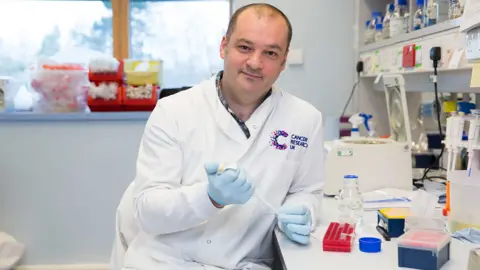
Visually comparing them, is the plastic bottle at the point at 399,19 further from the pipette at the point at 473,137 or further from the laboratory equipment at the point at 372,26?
the pipette at the point at 473,137

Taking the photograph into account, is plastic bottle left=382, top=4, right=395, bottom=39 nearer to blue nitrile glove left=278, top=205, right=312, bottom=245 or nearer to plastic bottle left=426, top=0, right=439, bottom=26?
plastic bottle left=426, top=0, right=439, bottom=26

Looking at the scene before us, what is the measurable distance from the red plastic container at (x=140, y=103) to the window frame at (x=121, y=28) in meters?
0.49

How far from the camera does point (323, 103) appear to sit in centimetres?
340

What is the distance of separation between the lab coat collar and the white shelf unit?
676 mm

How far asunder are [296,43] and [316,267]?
2.27 meters

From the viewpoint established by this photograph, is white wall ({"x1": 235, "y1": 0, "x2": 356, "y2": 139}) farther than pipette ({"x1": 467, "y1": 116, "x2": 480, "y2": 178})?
Yes

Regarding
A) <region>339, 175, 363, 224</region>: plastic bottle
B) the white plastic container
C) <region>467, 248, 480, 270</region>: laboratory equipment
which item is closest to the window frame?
<region>339, 175, 363, 224</region>: plastic bottle

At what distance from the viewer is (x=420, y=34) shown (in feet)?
7.35

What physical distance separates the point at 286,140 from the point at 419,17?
3.45 ft

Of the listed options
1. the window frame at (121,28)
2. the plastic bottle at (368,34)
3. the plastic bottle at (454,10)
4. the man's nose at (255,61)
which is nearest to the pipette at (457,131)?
the plastic bottle at (454,10)

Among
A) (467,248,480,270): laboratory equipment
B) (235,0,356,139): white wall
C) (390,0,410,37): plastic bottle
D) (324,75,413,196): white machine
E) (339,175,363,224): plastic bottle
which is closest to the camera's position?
(467,248,480,270): laboratory equipment

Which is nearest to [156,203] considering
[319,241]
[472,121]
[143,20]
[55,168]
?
[319,241]

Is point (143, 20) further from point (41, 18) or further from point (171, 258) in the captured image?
point (171, 258)

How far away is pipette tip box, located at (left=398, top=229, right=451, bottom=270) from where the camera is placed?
1.21 metres
